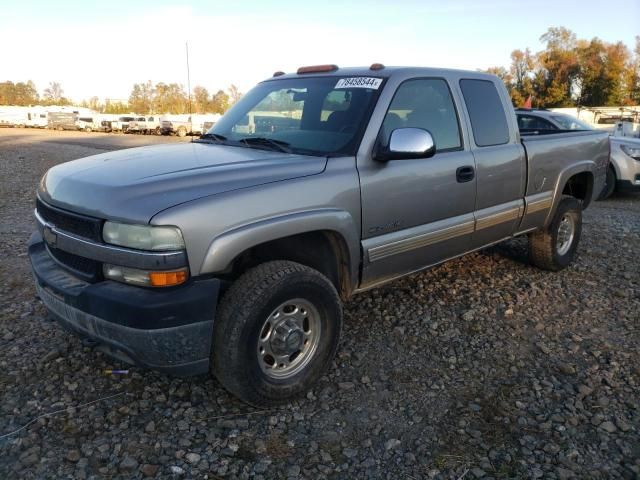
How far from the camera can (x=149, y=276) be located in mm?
2385

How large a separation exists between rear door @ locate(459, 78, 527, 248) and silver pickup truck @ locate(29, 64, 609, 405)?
16 millimetres

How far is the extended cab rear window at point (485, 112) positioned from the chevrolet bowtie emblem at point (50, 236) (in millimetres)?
2923

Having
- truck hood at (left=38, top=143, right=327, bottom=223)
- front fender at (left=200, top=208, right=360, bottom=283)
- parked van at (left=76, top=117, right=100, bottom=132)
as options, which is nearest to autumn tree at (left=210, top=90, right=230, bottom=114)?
parked van at (left=76, top=117, right=100, bottom=132)

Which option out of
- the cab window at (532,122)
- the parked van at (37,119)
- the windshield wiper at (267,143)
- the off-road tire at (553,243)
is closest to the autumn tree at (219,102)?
the parked van at (37,119)

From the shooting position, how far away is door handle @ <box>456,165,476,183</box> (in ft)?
12.2

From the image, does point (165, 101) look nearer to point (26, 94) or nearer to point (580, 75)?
point (26, 94)

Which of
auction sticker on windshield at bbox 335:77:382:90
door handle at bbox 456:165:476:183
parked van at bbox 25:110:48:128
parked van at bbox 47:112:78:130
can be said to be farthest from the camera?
parked van at bbox 25:110:48:128

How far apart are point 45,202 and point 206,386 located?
1386 millimetres

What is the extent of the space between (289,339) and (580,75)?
59542mm

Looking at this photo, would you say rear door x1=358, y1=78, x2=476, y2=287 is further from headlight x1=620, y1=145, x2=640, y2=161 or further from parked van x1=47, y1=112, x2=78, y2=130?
parked van x1=47, y1=112, x2=78, y2=130

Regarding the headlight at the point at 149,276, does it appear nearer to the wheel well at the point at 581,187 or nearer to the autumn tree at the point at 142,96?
the wheel well at the point at 581,187

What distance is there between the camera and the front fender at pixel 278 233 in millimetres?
2455

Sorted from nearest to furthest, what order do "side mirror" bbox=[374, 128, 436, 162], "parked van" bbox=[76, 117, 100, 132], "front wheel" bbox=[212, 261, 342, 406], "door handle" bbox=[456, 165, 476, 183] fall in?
"front wheel" bbox=[212, 261, 342, 406] → "side mirror" bbox=[374, 128, 436, 162] → "door handle" bbox=[456, 165, 476, 183] → "parked van" bbox=[76, 117, 100, 132]

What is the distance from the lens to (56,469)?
2406 millimetres
